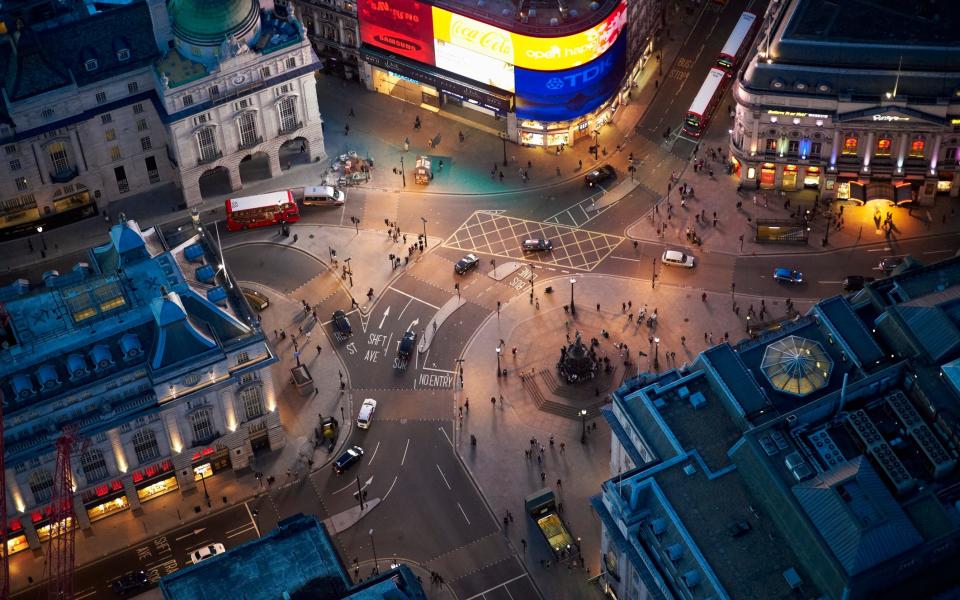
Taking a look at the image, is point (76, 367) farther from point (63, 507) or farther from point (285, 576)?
point (285, 576)

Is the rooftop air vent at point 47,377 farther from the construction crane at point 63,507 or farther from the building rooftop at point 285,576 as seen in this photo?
the building rooftop at point 285,576

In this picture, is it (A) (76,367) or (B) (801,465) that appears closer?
(B) (801,465)

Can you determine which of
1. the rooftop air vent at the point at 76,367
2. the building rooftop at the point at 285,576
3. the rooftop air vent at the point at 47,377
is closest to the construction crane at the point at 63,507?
the rooftop air vent at the point at 47,377

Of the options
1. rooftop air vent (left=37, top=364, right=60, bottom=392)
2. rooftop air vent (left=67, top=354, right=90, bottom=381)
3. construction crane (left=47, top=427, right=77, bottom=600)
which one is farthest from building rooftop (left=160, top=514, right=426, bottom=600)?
rooftop air vent (left=37, top=364, right=60, bottom=392)

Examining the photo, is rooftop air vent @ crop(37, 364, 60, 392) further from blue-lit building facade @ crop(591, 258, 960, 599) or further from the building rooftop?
blue-lit building facade @ crop(591, 258, 960, 599)

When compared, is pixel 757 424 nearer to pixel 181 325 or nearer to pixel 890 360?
pixel 890 360

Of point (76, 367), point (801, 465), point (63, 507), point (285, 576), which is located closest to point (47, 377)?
point (76, 367)

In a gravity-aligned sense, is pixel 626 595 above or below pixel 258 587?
below

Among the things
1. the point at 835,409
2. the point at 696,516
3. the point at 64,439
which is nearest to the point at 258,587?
the point at 64,439
